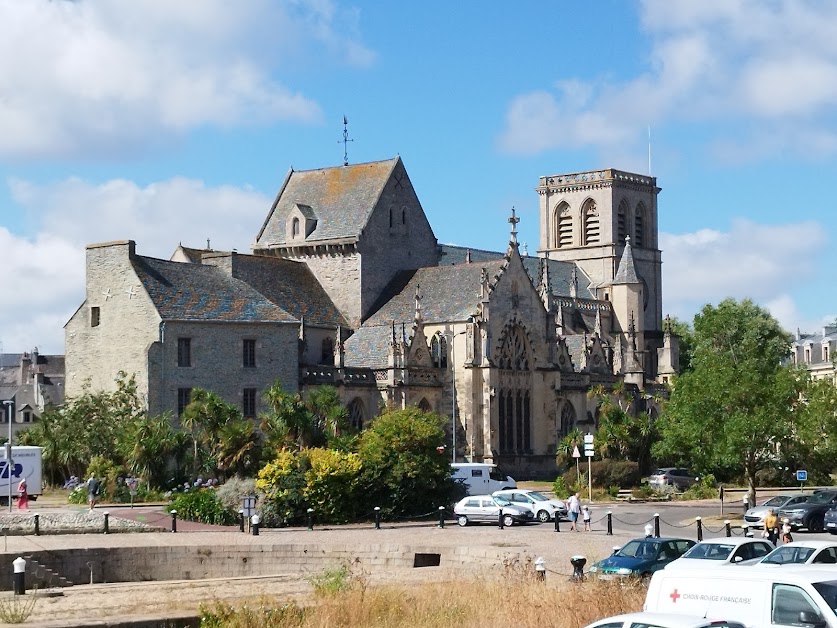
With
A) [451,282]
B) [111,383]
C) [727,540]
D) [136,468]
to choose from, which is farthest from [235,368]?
[727,540]

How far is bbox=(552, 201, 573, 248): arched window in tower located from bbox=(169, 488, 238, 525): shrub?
89536 millimetres

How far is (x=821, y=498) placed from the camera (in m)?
47.3

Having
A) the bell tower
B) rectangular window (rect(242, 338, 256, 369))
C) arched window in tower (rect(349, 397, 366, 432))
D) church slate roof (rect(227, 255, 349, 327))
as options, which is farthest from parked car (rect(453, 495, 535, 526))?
the bell tower

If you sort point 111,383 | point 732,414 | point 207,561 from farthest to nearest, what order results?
point 111,383, point 732,414, point 207,561

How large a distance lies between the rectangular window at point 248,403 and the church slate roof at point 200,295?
336 centimetres

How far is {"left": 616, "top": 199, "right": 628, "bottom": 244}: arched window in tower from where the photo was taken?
132750 mm

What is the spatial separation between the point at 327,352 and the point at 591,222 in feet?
208

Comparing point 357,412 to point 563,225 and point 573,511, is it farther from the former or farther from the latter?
point 563,225

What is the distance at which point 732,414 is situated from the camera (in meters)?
53.9

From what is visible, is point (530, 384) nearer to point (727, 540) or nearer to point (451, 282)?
point (451, 282)

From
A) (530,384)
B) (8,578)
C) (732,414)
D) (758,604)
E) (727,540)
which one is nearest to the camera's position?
(758,604)

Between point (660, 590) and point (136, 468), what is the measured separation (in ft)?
130

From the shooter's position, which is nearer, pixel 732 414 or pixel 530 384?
pixel 732 414

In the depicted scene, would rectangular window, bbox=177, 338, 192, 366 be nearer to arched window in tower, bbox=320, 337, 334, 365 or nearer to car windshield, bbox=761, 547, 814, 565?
arched window in tower, bbox=320, 337, 334, 365
